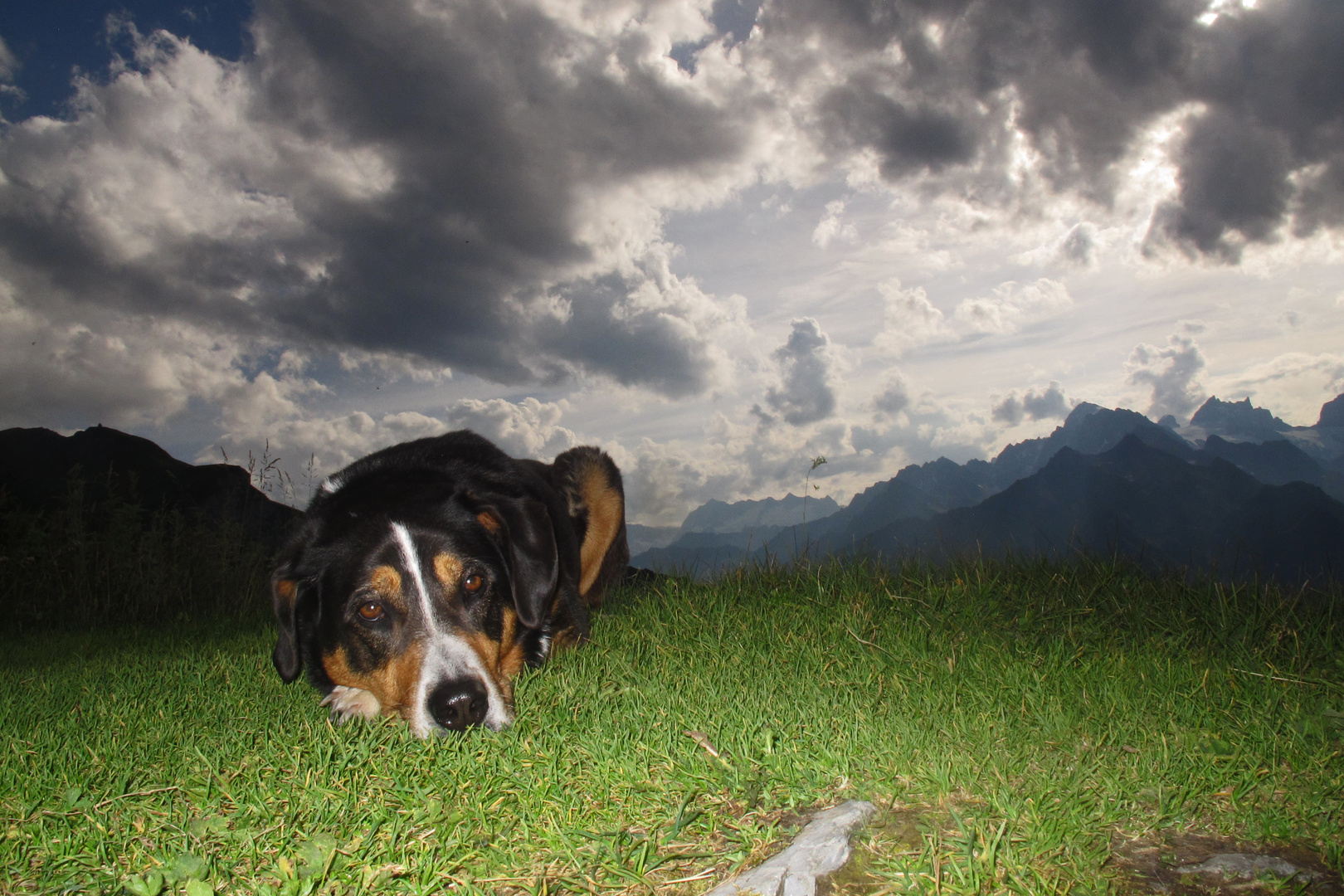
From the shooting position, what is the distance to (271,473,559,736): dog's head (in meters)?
2.88

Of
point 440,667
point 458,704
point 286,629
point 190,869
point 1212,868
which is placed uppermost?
point 286,629

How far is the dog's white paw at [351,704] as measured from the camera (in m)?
3.17

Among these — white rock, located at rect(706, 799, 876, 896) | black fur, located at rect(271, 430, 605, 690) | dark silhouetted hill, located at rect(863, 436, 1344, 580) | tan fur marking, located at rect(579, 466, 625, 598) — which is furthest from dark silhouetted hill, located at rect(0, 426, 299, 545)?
dark silhouetted hill, located at rect(863, 436, 1344, 580)

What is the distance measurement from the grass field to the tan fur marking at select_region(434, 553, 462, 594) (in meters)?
0.58

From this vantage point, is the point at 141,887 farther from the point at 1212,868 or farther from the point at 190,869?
the point at 1212,868

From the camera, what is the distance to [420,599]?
3131 mm

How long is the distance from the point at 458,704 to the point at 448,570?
67cm

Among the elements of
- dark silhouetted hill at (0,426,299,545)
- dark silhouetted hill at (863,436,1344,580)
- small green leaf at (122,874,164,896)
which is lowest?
dark silhouetted hill at (863,436,1344,580)

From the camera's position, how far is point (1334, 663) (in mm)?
3551

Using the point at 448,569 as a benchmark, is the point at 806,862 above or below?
below

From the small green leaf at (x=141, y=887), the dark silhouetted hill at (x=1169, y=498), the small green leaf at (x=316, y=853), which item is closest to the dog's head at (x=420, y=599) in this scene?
the small green leaf at (x=316, y=853)

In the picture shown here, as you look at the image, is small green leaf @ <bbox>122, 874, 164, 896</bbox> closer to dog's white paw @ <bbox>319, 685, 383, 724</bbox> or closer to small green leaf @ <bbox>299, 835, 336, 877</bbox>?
small green leaf @ <bbox>299, 835, 336, 877</bbox>

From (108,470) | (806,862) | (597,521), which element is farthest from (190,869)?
(108,470)

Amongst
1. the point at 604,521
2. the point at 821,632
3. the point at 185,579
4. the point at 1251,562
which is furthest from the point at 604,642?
the point at 185,579
